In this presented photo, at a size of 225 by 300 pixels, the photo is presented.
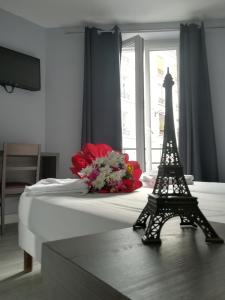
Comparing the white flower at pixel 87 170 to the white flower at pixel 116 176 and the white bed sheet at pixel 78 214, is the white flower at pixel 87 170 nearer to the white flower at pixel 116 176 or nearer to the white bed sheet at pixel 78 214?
the white flower at pixel 116 176

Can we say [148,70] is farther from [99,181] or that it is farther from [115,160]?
[99,181]

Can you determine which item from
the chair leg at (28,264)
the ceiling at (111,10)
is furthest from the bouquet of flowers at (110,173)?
the ceiling at (111,10)

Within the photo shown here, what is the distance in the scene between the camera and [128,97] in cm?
376

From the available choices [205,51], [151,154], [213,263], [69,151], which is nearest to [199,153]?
[151,154]

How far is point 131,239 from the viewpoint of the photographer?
58 centimetres

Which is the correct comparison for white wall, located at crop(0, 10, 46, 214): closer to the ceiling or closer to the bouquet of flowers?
the ceiling

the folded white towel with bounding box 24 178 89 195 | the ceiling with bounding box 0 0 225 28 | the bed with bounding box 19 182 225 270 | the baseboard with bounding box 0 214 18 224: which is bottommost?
the baseboard with bounding box 0 214 18 224

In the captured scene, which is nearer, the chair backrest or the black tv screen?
the chair backrest

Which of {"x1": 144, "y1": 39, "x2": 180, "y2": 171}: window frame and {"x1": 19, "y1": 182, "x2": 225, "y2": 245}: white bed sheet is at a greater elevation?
{"x1": 144, "y1": 39, "x2": 180, "y2": 171}: window frame

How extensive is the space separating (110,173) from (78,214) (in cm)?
61

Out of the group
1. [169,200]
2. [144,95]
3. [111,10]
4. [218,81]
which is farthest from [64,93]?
[169,200]

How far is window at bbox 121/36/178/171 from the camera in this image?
357cm

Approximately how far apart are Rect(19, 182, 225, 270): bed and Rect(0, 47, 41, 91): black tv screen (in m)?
2.14

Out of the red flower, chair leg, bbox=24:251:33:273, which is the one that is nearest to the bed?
chair leg, bbox=24:251:33:273
